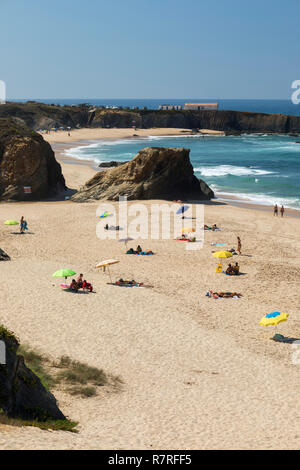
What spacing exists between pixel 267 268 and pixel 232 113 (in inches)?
3732

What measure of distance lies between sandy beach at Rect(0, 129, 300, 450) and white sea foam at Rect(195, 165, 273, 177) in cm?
2675

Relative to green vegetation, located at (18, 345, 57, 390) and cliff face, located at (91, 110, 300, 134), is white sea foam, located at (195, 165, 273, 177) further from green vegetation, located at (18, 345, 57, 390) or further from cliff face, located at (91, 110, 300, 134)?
cliff face, located at (91, 110, 300, 134)

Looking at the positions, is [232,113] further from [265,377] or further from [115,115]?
[265,377]

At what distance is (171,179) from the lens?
35.9m

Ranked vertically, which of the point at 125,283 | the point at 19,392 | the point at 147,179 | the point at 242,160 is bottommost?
the point at 125,283

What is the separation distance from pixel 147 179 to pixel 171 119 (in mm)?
81091

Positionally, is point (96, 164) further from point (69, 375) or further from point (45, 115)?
point (45, 115)

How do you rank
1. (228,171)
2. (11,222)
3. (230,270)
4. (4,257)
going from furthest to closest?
(228,171), (11,222), (4,257), (230,270)

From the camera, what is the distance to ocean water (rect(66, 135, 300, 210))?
42.2 meters

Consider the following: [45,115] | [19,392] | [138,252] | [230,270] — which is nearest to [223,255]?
[230,270]

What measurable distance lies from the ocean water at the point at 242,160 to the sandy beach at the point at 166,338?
1662 centimetres

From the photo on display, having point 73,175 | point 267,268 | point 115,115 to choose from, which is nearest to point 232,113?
point 115,115

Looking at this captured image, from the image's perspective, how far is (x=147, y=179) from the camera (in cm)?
3519

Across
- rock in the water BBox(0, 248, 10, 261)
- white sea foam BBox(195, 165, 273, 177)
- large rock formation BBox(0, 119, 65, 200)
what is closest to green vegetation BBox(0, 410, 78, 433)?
rock in the water BBox(0, 248, 10, 261)
